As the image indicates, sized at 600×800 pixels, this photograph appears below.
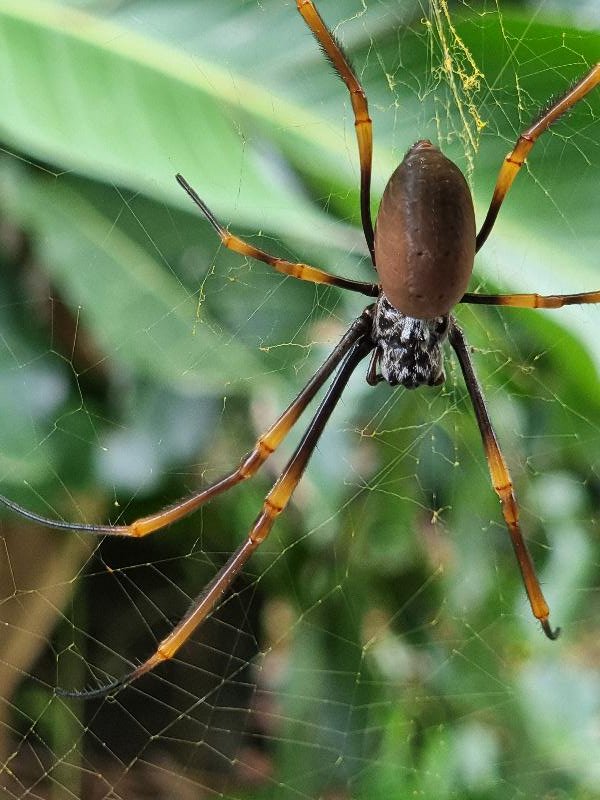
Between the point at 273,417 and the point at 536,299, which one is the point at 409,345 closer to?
A: the point at 536,299

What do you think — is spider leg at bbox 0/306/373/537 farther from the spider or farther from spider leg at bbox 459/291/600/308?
spider leg at bbox 459/291/600/308

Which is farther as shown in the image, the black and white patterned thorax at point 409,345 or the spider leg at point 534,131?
the black and white patterned thorax at point 409,345

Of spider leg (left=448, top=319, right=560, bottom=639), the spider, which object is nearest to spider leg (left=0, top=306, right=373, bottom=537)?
the spider

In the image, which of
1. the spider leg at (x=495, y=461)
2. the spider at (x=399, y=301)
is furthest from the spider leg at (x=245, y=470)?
the spider leg at (x=495, y=461)

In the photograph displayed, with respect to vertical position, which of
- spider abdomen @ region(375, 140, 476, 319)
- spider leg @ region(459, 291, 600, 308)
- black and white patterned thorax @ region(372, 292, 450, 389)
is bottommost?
black and white patterned thorax @ region(372, 292, 450, 389)

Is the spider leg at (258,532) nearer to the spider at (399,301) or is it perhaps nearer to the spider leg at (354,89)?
the spider at (399,301)

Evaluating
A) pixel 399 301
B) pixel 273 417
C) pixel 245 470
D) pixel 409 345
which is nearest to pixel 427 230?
pixel 399 301
